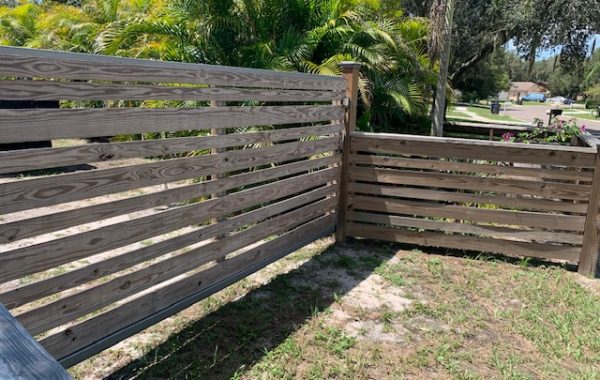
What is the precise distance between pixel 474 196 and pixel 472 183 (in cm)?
14

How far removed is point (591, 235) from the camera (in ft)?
14.7

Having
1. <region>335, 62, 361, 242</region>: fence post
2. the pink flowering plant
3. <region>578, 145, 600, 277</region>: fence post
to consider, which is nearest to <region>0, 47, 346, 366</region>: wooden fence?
<region>335, 62, 361, 242</region>: fence post

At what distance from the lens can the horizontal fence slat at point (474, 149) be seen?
4.44 metres

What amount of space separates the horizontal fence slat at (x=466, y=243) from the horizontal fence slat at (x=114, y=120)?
6.50 ft

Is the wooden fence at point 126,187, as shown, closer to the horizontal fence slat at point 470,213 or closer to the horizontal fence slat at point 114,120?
the horizontal fence slat at point 114,120

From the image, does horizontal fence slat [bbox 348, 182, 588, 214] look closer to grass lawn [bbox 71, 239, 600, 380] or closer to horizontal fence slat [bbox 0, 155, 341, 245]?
grass lawn [bbox 71, 239, 600, 380]

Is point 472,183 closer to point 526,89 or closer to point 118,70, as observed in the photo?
point 118,70

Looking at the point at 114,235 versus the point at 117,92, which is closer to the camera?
the point at 117,92

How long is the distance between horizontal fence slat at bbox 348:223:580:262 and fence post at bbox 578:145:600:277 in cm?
8

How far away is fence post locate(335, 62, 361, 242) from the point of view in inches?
196

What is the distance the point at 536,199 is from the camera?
15.3 feet

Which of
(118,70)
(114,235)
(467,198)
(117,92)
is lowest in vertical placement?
(467,198)

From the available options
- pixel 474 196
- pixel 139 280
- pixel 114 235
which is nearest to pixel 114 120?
pixel 114 235

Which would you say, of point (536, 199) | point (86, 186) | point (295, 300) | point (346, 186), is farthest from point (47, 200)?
point (536, 199)
